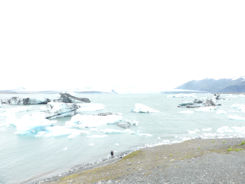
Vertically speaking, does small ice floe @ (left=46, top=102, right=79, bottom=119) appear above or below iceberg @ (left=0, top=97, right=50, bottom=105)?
above

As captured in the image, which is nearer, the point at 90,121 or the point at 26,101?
the point at 90,121

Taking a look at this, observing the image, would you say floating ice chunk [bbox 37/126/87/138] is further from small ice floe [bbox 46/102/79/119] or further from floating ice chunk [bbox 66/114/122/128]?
small ice floe [bbox 46/102/79/119]

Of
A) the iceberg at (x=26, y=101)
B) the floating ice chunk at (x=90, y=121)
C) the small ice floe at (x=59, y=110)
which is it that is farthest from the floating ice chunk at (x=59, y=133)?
the iceberg at (x=26, y=101)

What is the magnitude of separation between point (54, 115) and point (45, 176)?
85.1 ft

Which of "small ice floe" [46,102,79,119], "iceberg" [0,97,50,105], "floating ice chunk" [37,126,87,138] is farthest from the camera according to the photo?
"iceberg" [0,97,50,105]

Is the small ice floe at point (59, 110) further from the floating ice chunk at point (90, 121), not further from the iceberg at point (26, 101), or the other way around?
the iceberg at point (26, 101)

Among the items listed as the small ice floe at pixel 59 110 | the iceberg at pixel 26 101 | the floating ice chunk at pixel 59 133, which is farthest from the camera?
the iceberg at pixel 26 101

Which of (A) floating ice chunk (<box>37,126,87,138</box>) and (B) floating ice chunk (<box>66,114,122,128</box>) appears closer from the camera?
(A) floating ice chunk (<box>37,126,87,138</box>)

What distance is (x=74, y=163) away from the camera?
1516cm

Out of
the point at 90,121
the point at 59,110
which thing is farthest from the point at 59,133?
the point at 59,110

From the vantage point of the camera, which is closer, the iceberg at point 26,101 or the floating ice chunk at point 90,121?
the floating ice chunk at point 90,121

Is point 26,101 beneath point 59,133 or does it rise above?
beneath

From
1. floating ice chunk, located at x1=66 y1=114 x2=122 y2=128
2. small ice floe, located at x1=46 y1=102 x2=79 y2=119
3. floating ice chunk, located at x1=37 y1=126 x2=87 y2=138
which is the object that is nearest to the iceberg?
small ice floe, located at x1=46 y1=102 x2=79 y2=119

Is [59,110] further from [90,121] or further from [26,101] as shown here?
[26,101]
